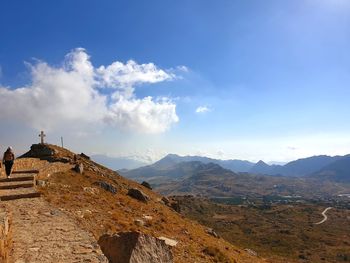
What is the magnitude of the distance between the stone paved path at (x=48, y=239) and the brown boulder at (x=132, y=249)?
396mm

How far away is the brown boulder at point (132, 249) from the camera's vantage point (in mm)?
13219

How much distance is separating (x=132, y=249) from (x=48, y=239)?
4.21m

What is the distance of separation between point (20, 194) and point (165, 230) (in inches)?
435

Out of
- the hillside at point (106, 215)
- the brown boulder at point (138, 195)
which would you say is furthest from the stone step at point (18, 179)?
the brown boulder at point (138, 195)

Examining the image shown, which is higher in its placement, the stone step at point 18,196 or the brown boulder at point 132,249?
the stone step at point 18,196

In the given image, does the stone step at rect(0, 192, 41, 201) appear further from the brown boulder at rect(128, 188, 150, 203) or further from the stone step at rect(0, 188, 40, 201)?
the brown boulder at rect(128, 188, 150, 203)

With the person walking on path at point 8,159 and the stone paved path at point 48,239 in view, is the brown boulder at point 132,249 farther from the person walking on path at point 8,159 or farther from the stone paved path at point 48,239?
the person walking on path at point 8,159

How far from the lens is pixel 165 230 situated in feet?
93.7

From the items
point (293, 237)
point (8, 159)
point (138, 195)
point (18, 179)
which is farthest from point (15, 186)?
point (293, 237)

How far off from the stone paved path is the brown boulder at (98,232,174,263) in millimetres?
396

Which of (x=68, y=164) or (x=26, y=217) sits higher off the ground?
(x=68, y=164)

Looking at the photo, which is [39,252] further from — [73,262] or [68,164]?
[68,164]

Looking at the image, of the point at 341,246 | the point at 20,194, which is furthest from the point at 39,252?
the point at 341,246

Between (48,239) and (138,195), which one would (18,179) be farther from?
(48,239)
